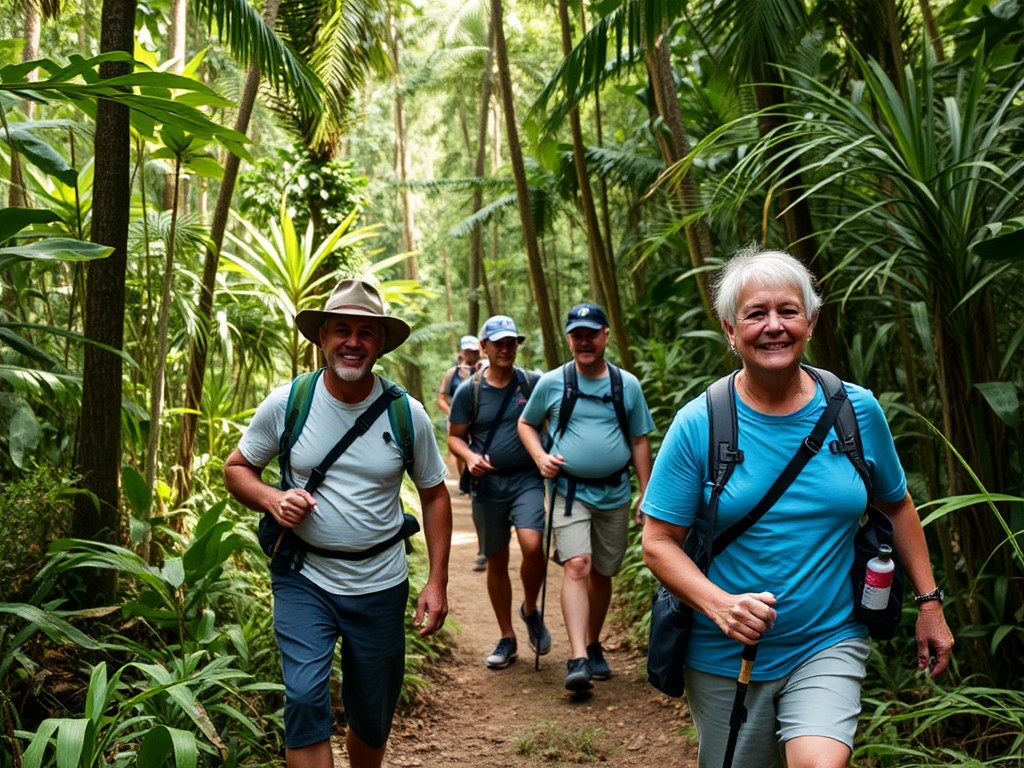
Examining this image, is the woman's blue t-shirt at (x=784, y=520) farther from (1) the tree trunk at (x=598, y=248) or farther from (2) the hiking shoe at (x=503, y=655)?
(1) the tree trunk at (x=598, y=248)

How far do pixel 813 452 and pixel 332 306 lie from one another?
1.99m

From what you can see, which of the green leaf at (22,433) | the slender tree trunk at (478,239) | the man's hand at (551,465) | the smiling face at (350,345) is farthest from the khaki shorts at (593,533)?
the slender tree trunk at (478,239)

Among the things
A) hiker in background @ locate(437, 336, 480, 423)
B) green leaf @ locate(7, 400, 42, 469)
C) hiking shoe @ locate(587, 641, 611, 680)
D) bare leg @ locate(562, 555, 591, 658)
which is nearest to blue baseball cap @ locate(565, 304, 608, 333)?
bare leg @ locate(562, 555, 591, 658)

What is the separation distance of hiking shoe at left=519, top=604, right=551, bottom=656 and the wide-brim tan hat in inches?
124

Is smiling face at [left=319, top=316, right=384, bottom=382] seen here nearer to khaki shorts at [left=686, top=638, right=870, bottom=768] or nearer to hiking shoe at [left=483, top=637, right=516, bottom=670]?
khaki shorts at [left=686, top=638, right=870, bottom=768]

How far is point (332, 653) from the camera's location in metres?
3.67

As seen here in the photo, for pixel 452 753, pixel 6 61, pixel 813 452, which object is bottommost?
pixel 452 753

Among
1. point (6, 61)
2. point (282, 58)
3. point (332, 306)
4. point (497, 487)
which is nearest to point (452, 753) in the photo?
point (497, 487)

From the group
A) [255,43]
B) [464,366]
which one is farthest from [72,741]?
[464,366]

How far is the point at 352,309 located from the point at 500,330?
2898 millimetres

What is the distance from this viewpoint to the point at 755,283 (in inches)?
111

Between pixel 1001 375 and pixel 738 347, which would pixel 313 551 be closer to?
pixel 738 347

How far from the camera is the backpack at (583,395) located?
600 centimetres

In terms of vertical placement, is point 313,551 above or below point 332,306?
below
